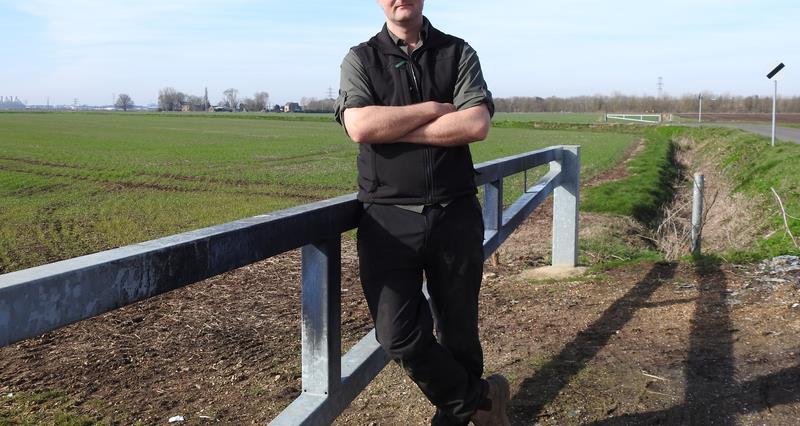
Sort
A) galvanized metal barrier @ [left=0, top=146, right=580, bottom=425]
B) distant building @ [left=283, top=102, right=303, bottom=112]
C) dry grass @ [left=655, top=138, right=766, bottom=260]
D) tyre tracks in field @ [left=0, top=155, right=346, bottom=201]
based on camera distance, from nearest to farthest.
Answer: galvanized metal barrier @ [left=0, top=146, right=580, bottom=425]
dry grass @ [left=655, top=138, right=766, bottom=260]
tyre tracks in field @ [left=0, top=155, right=346, bottom=201]
distant building @ [left=283, top=102, right=303, bottom=112]

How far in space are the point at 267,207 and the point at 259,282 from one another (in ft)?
Result: 24.3

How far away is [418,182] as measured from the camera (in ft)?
8.02

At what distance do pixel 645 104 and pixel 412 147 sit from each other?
413 feet

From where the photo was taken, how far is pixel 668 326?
4.64 m

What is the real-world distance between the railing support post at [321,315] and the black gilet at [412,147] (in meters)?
0.26

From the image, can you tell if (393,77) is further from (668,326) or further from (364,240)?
(668,326)

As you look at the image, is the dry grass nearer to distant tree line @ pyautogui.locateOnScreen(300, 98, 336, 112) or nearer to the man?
the man

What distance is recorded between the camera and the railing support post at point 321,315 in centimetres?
228

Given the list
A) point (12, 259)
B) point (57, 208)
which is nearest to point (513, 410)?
point (12, 259)

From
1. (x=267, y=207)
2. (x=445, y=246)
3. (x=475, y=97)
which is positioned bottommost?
(x=267, y=207)

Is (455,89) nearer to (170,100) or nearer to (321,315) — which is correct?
(321,315)

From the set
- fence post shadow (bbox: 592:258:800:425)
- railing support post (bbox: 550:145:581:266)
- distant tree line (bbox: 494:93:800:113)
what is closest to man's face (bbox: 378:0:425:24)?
fence post shadow (bbox: 592:258:800:425)

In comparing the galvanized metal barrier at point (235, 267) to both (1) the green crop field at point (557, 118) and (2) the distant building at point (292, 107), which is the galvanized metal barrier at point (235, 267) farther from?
(2) the distant building at point (292, 107)

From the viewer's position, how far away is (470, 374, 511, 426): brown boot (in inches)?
109
